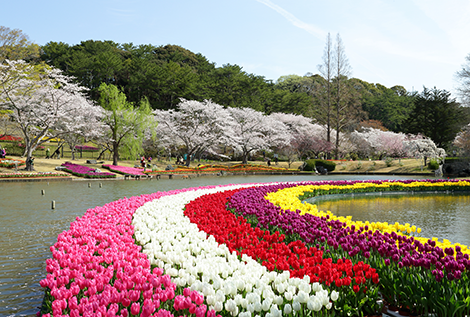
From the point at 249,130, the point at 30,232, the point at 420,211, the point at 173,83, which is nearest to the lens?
the point at 30,232

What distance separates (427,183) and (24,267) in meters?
18.7

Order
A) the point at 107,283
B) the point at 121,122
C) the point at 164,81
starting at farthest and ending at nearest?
1. the point at 164,81
2. the point at 121,122
3. the point at 107,283

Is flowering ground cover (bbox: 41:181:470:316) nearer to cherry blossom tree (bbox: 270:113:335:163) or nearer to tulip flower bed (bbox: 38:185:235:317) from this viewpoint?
tulip flower bed (bbox: 38:185:235:317)

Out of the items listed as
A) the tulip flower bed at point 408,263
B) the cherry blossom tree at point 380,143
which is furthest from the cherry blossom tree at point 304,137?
the tulip flower bed at point 408,263

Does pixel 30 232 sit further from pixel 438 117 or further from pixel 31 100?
pixel 438 117

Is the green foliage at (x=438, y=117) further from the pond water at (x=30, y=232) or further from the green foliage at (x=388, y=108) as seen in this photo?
the pond water at (x=30, y=232)

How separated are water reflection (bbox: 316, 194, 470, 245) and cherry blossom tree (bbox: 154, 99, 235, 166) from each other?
1022 inches

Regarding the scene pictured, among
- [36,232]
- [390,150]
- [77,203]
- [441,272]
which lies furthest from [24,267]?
[390,150]

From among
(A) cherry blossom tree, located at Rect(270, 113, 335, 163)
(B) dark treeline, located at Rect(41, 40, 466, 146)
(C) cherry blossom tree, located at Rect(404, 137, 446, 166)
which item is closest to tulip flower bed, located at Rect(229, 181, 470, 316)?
(C) cherry blossom tree, located at Rect(404, 137, 446, 166)

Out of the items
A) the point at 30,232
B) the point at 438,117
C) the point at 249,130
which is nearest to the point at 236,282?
the point at 30,232

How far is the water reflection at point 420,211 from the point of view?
8648 millimetres

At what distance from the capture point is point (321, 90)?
154 feet

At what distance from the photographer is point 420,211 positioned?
1172 centimetres

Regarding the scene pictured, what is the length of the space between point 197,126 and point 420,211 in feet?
101
